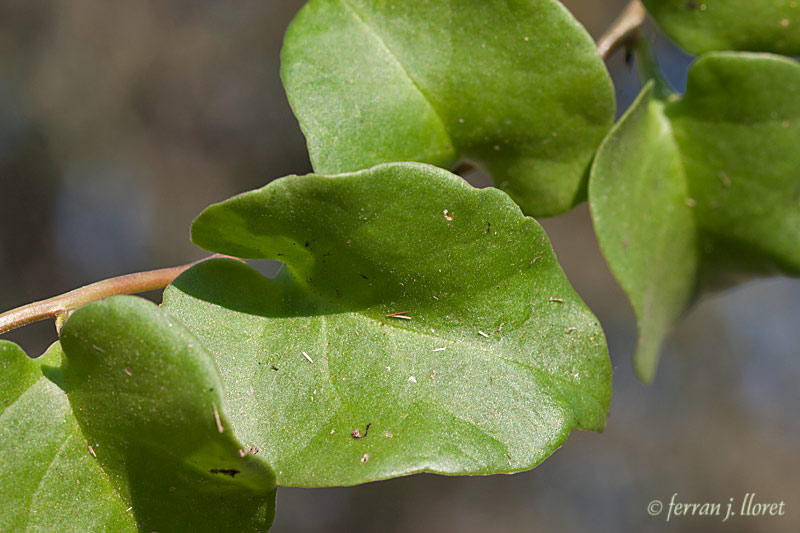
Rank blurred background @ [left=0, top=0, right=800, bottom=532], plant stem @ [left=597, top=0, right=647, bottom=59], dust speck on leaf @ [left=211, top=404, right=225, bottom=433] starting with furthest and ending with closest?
blurred background @ [left=0, top=0, right=800, bottom=532]
plant stem @ [left=597, top=0, right=647, bottom=59]
dust speck on leaf @ [left=211, top=404, right=225, bottom=433]

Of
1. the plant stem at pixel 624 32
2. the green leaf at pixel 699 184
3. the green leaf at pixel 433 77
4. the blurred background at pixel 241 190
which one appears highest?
the green leaf at pixel 433 77

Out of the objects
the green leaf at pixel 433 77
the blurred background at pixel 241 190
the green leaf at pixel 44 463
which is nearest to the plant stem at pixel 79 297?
the green leaf at pixel 44 463

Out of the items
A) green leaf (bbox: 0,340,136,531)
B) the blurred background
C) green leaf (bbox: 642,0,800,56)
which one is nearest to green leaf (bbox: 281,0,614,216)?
green leaf (bbox: 642,0,800,56)

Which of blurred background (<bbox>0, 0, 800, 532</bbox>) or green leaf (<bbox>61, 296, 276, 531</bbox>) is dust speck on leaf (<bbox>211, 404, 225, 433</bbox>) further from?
blurred background (<bbox>0, 0, 800, 532</bbox>)

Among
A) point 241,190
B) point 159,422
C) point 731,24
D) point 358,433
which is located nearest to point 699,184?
point 731,24

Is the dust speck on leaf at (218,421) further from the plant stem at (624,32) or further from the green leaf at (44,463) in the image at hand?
the plant stem at (624,32)
